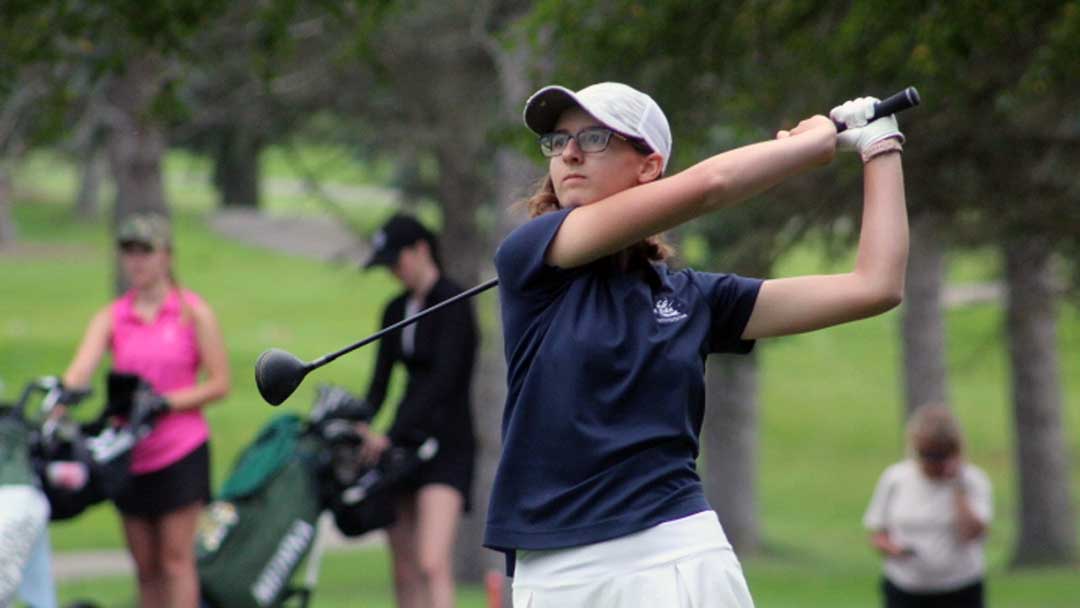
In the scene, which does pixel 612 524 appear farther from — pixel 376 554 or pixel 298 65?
pixel 376 554

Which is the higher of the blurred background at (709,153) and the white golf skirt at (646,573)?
the blurred background at (709,153)

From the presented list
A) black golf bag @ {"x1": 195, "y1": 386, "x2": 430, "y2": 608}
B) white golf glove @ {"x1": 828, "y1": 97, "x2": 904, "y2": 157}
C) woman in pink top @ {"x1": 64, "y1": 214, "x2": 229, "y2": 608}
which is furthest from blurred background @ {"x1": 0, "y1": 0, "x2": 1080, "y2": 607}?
black golf bag @ {"x1": 195, "y1": 386, "x2": 430, "y2": 608}

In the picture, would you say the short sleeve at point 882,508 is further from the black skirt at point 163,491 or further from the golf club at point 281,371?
the golf club at point 281,371

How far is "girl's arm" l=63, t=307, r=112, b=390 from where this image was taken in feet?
26.6

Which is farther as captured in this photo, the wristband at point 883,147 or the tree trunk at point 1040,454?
the tree trunk at point 1040,454

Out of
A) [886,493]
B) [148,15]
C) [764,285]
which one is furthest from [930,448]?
[764,285]

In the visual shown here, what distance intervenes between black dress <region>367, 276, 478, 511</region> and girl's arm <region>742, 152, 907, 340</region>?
414 cm

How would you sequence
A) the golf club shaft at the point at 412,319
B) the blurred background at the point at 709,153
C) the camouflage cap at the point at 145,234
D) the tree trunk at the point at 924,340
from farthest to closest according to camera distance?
1. the tree trunk at the point at 924,340
2. the blurred background at the point at 709,153
3. the camouflage cap at the point at 145,234
4. the golf club shaft at the point at 412,319

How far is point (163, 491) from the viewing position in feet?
26.4

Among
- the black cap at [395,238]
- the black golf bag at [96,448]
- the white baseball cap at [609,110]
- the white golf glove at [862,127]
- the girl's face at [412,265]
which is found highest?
the black cap at [395,238]

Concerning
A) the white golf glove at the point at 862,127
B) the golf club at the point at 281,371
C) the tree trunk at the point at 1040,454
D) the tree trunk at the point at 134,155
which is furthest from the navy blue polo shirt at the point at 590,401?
the tree trunk at the point at 1040,454

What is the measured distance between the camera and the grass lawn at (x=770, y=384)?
19.0 metres

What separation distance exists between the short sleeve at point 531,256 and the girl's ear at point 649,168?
191mm

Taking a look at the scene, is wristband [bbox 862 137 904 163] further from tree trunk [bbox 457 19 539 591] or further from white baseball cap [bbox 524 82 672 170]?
tree trunk [bbox 457 19 539 591]
